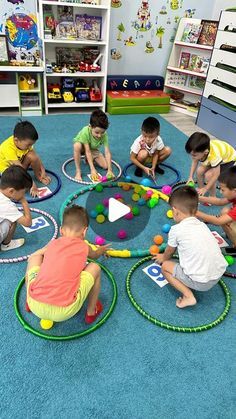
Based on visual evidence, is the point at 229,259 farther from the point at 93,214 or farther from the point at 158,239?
the point at 93,214

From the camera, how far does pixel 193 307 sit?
2297mm

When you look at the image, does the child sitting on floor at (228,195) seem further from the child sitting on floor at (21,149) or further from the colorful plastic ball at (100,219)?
the child sitting on floor at (21,149)

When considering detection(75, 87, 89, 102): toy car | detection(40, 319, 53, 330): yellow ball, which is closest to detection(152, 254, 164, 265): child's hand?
detection(40, 319, 53, 330): yellow ball

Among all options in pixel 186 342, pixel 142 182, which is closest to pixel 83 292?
pixel 186 342

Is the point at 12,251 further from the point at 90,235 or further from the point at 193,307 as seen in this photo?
the point at 193,307

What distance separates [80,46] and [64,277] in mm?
4946

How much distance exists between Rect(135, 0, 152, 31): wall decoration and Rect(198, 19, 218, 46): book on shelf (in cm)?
97

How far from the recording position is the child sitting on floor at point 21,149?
3018mm

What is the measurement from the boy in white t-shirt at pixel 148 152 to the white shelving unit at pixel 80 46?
2.19 m

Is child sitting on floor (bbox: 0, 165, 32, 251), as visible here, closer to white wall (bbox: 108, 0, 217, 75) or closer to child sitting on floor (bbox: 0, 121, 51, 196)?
child sitting on floor (bbox: 0, 121, 51, 196)

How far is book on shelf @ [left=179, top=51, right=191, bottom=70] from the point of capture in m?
6.02

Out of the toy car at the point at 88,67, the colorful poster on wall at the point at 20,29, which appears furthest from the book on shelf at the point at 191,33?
the colorful poster on wall at the point at 20,29

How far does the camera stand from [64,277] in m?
1.76

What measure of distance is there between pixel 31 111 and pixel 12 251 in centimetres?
339
